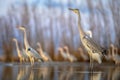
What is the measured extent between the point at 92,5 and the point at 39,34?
8.66 ft

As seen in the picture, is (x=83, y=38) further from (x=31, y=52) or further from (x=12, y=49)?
(x=12, y=49)

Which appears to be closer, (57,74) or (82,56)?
(57,74)

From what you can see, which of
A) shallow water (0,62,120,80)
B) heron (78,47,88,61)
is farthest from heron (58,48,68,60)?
shallow water (0,62,120,80)

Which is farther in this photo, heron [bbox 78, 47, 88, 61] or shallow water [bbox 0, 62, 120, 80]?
heron [bbox 78, 47, 88, 61]

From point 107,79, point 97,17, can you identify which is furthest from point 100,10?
point 107,79

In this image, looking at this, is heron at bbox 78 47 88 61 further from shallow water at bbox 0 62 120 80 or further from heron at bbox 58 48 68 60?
shallow water at bbox 0 62 120 80

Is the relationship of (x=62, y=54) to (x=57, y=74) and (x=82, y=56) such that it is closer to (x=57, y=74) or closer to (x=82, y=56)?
(x=82, y=56)

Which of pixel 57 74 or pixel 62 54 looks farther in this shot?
pixel 62 54

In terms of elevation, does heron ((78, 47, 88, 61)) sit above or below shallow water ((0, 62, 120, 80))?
below

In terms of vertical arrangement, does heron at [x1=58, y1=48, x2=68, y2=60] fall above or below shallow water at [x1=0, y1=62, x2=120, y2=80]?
below

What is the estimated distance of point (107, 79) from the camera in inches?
203

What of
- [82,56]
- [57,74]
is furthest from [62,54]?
[57,74]

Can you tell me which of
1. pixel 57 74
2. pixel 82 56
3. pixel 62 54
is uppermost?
pixel 57 74

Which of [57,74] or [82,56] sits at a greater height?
[57,74]
